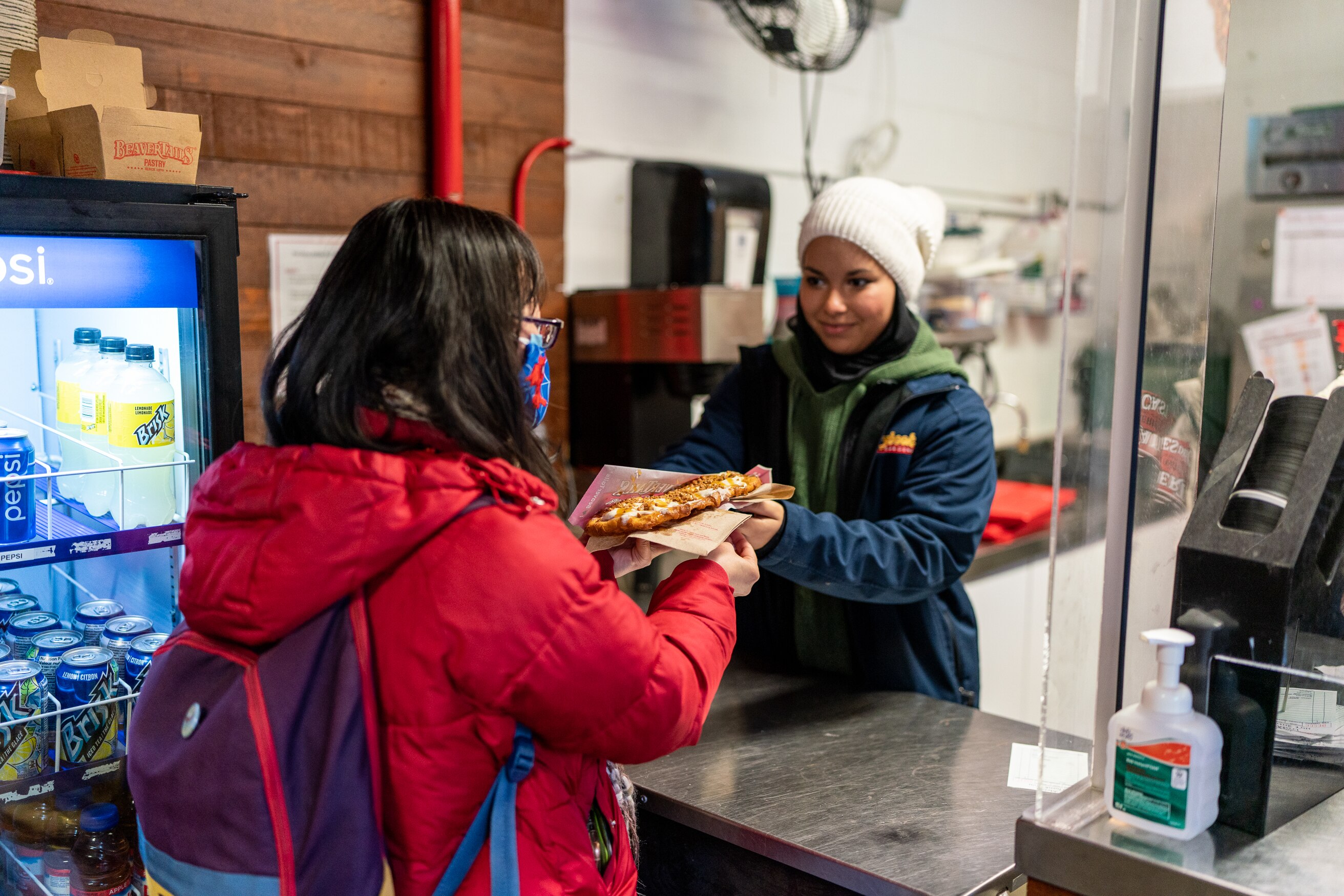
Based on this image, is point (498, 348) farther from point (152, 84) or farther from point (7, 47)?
point (152, 84)

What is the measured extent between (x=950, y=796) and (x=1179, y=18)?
1.05 metres

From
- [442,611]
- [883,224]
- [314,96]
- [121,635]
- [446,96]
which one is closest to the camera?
[442,611]

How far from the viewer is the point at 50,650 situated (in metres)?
1.65

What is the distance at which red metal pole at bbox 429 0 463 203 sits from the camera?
2561 millimetres

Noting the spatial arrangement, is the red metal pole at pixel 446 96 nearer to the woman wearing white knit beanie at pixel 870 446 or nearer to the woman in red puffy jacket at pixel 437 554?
the woman wearing white knit beanie at pixel 870 446

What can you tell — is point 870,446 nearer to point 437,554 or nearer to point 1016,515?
point 437,554

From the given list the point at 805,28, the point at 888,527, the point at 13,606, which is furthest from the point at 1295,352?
the point at 805,28

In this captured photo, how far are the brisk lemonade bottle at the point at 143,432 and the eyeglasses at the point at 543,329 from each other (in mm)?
769

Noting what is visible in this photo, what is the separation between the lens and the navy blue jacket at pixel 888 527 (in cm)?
181

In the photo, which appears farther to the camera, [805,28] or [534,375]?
[805,28]

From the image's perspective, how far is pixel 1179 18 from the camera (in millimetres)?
1098

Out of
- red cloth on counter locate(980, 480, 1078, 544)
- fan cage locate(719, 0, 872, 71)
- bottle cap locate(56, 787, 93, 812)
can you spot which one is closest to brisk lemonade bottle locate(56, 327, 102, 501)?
bottle cap locate(56, 787, 93, 812)

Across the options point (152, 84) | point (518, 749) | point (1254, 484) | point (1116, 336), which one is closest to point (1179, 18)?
point (1116, 336)

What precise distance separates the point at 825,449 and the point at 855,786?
72 cm
